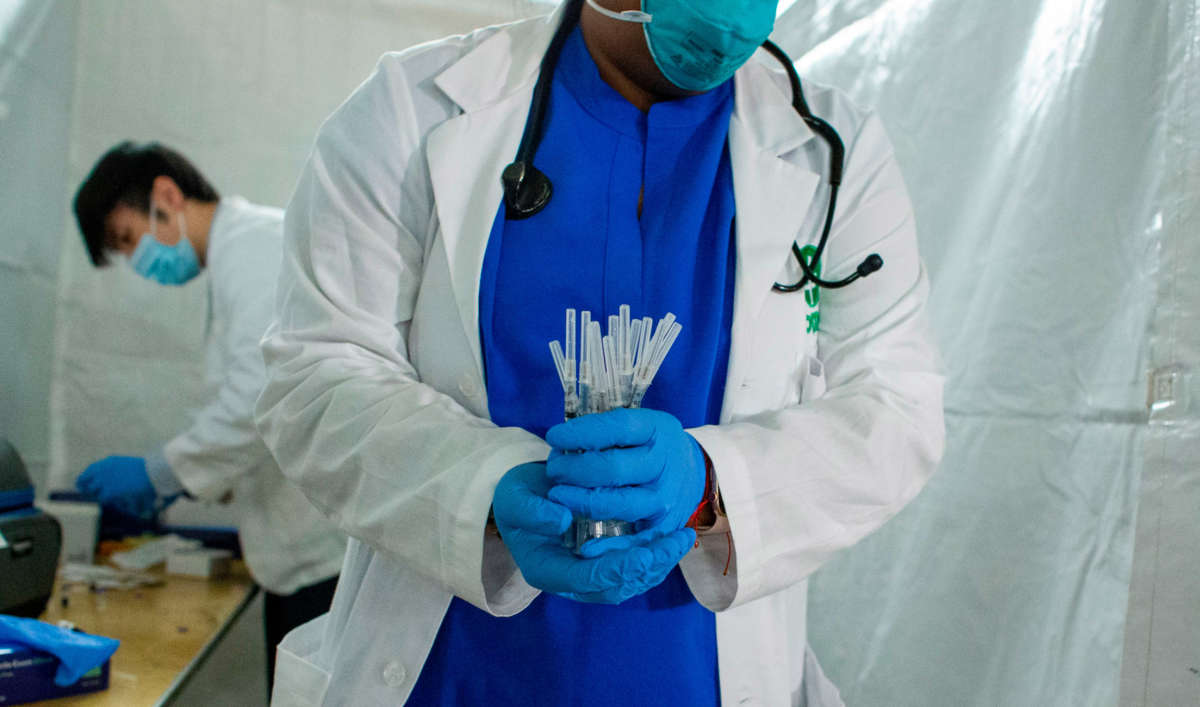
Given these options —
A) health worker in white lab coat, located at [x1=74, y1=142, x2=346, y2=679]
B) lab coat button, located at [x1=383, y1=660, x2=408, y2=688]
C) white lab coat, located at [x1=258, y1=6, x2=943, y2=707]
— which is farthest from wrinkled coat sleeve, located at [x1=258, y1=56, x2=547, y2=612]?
health worker in white lab coat, located at [x1=74, y1=142, x2=346, y2=679]

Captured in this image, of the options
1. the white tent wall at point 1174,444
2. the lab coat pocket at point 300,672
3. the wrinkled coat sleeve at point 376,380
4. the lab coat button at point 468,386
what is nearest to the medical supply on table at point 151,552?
the lab coat pocket at point 300,672

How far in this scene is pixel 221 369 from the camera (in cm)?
219

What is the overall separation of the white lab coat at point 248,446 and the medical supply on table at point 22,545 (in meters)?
0.35

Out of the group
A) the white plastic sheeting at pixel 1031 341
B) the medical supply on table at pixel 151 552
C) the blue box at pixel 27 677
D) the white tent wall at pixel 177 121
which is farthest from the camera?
the white tent wall at pixel 177 121

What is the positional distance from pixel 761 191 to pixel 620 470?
42 cm

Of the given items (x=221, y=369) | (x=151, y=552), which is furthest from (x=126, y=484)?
(x=221, y=369)

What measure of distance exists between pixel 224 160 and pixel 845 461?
236 cm

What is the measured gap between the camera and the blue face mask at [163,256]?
2217 mm

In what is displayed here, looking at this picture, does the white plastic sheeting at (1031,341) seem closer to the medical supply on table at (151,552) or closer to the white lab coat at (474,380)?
the white lab coat at (474,380)

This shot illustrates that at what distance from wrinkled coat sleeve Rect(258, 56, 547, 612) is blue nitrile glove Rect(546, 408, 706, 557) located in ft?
0.33

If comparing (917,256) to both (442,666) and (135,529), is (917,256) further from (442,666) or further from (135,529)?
(135,529)

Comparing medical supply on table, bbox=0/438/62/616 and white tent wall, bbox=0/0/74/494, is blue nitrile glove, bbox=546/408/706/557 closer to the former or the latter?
medical supply on table, bbox=0/438/62/616

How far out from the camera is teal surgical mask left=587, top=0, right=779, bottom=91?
85 centimetres

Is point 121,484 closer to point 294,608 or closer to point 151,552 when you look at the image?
point 151,552
